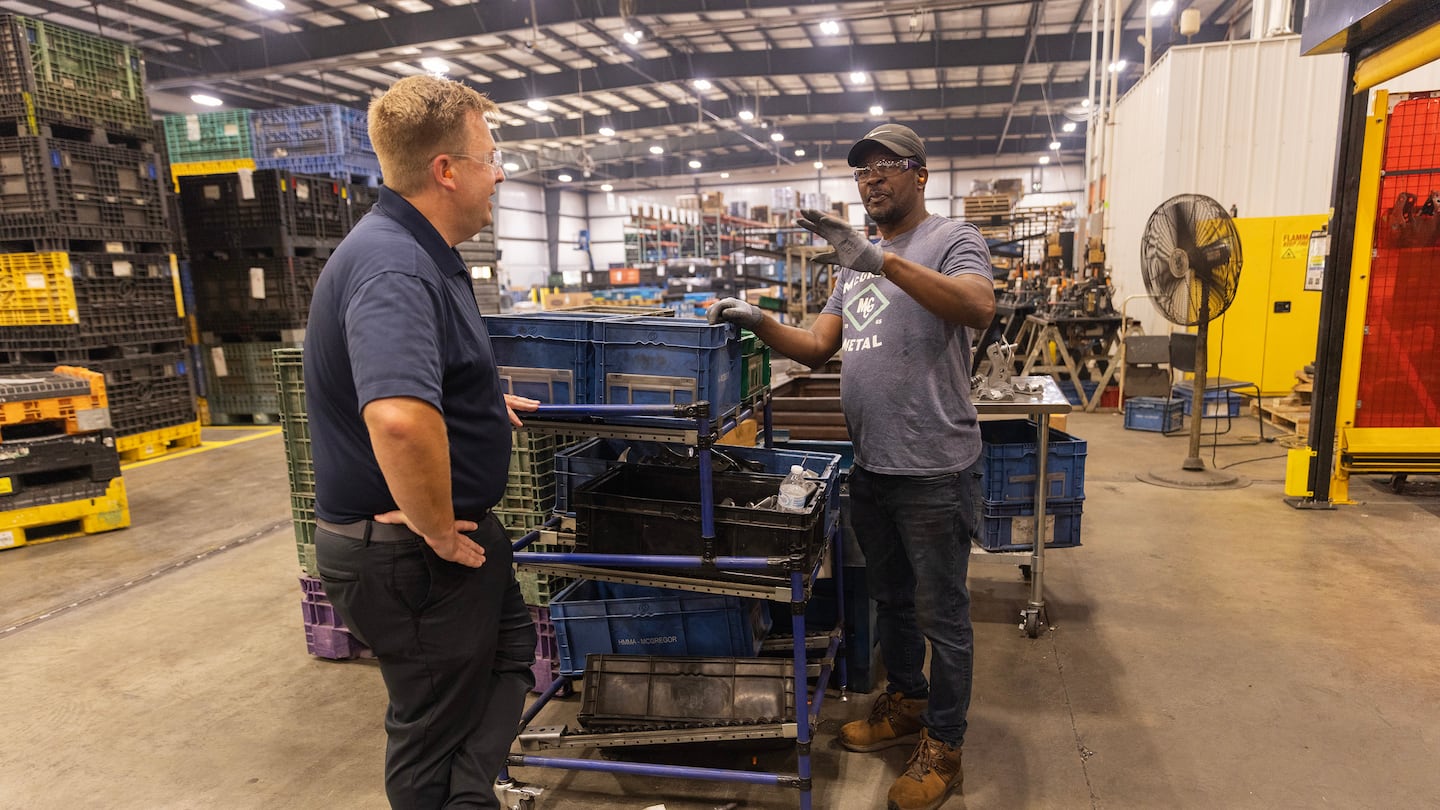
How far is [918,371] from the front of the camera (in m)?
2.24

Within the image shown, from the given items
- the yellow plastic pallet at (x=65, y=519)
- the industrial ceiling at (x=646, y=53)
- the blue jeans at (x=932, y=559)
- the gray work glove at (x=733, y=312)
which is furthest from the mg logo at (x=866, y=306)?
the industrial ceiling at (x=646, y=53)

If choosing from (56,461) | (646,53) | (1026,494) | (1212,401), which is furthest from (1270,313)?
(646,53)

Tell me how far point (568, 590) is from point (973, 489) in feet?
4.89

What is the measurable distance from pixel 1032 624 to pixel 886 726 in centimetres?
119

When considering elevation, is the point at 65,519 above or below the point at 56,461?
below

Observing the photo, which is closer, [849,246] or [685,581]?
[849,246]

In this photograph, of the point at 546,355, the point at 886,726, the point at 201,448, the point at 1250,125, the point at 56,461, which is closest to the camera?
the point at 546,355

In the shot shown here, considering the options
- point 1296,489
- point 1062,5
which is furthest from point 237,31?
point 1296,489

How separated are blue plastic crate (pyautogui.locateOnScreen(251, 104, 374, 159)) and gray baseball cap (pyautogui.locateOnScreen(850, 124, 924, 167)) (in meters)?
8.67

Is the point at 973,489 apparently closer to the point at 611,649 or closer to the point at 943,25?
the point at 611,649

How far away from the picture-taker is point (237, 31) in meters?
13.2

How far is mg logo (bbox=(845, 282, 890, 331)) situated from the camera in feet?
7.54

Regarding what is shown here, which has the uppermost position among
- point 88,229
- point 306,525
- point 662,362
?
point 88,229

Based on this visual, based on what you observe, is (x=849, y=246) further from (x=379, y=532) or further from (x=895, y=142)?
(x=379, y=532)
